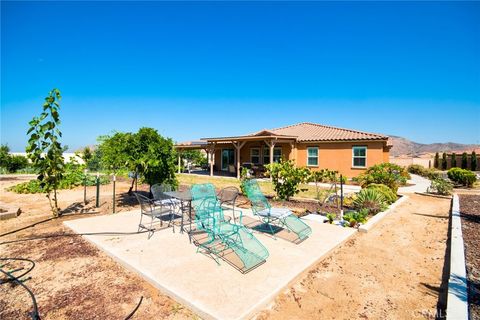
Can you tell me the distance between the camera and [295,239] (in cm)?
524

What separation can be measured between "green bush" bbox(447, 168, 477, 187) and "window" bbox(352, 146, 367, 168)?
5756 millimetres

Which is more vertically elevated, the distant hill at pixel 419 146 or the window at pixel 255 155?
the distant hill at pixel 419 146

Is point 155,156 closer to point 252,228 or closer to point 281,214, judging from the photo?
point 252,228

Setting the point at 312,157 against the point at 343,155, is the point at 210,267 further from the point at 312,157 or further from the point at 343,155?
the point at 312,157

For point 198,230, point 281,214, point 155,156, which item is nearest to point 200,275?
point 198,230

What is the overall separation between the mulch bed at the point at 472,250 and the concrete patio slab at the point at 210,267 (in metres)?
1.98

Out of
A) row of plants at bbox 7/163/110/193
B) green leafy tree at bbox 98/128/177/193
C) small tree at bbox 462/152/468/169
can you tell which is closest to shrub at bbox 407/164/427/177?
small tree at bbox 462/152/468/169

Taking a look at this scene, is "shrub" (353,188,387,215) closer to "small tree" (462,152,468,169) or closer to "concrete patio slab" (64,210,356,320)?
"concrete patio slab" (64,210,356,320)

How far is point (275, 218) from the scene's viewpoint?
18.5ft

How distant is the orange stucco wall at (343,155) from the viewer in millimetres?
15885

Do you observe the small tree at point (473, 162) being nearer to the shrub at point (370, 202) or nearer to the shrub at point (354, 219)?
the shrub at point (370, 202)

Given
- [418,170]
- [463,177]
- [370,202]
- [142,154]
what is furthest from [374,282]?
[418,170]

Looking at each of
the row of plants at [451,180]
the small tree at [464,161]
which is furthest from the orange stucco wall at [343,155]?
the small tree at [464,161]

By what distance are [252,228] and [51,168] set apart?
5.85 metres
